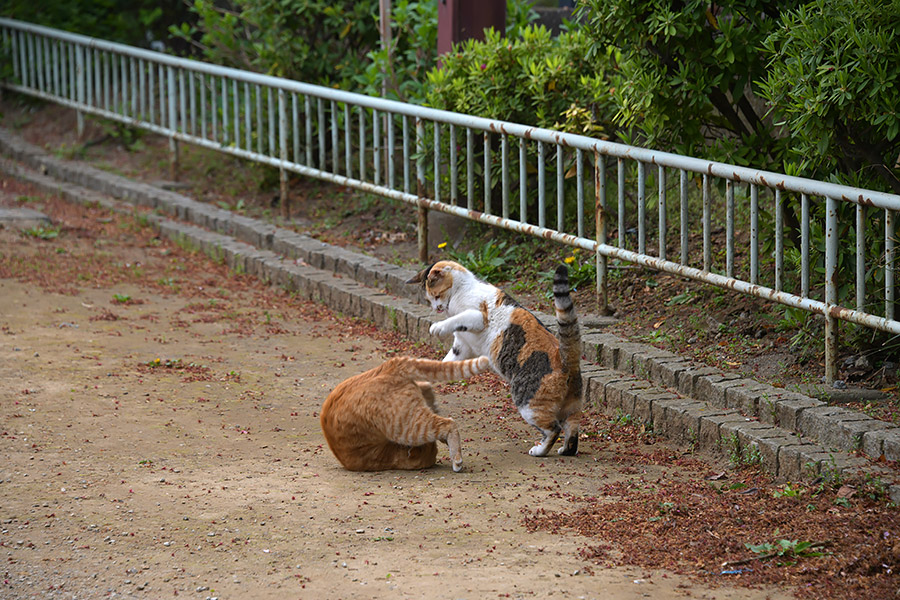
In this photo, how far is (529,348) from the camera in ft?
18.0

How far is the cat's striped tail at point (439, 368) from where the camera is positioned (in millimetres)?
5371

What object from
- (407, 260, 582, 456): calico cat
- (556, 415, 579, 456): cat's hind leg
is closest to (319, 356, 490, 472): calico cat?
(407, 260, 582, 456): calico cat

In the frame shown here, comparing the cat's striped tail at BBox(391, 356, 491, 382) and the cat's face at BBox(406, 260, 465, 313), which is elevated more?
the cat's face at BBox(406, 260, 465, 313)

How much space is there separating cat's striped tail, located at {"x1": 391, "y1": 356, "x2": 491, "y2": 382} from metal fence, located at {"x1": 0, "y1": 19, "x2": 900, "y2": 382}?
5.12ft

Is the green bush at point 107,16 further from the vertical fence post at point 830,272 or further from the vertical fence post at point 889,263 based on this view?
the vertical fence post at point 889,263

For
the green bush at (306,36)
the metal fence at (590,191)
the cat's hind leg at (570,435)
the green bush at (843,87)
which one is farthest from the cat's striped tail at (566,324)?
the green bush at (306,36)

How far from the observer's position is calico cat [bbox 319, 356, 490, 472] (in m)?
5.20

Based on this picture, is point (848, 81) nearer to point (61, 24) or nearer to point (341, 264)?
point (341, 264)

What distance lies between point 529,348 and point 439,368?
1.50 feet

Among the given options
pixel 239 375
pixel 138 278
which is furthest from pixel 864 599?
pixel 138 278

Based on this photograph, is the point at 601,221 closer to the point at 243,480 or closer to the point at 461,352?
the point at 461,352

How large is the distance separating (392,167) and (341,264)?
84cm

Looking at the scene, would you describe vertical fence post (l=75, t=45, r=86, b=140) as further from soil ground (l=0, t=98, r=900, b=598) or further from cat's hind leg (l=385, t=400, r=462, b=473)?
cat's hind leg (l=385, t=400, r=462, b=473)

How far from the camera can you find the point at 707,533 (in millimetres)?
4395
